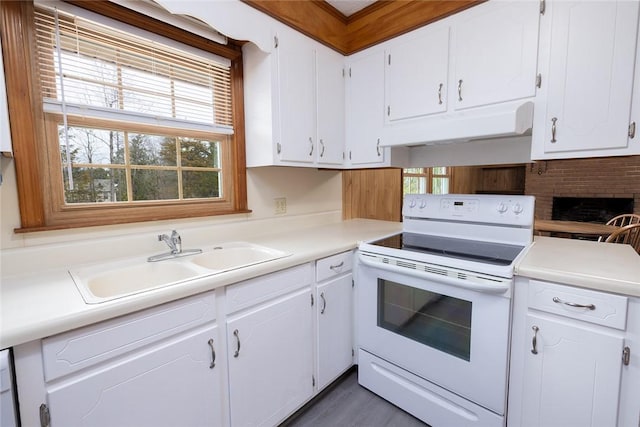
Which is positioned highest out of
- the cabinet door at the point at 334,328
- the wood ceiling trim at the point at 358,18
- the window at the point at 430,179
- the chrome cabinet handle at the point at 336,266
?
the wood ceiling trim at the point at 358,18

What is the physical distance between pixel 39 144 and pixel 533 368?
2.24 m

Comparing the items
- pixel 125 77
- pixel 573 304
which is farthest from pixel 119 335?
pixel 573 304

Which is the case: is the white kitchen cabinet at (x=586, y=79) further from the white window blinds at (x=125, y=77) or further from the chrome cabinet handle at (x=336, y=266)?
the white window blinds at (x=125, y=77)

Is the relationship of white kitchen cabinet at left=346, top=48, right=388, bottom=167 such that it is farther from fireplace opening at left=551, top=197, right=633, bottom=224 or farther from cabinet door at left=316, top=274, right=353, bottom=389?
fireplace opening at left=551, top=197, right=633, bottom=224

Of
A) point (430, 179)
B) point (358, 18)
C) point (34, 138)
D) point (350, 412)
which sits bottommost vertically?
point (350, 412)

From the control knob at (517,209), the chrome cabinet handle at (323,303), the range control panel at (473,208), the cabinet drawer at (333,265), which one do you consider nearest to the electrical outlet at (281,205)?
the cabinet drawer at (333,265)

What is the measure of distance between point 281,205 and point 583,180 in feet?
16.3

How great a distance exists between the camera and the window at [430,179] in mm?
2244

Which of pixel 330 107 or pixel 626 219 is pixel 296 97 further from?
pixel 626 219

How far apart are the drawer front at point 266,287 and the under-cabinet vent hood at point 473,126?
0.94 meters

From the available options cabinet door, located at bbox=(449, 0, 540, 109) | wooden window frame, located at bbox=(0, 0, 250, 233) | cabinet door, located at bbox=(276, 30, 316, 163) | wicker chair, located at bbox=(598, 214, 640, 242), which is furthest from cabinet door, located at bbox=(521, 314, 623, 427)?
wicker chair, located at bbox=(598, 214, 640, 242)

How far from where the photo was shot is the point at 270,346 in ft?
4.36

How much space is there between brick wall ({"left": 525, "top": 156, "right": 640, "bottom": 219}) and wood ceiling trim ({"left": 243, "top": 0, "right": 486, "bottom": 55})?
3183mm

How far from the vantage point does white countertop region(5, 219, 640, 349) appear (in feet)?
2.55
